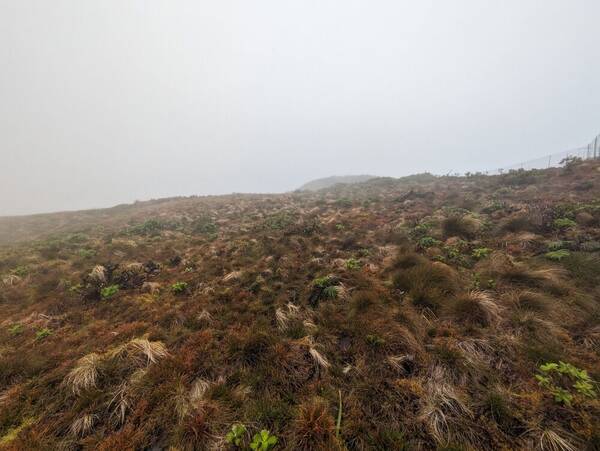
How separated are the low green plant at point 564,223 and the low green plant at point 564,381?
6.47m

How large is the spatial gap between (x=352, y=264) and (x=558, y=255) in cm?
520

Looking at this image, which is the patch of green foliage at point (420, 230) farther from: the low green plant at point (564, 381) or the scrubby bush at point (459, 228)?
the low green plant at point (564, 381)

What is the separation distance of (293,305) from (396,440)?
328cm

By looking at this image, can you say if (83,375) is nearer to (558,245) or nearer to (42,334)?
(42,334)

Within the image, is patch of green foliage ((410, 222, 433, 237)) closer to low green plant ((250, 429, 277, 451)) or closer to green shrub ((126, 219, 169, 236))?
low green plant ((250, 429, 277, 451))

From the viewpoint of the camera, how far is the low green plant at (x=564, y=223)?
7.42m

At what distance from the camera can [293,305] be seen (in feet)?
19.0

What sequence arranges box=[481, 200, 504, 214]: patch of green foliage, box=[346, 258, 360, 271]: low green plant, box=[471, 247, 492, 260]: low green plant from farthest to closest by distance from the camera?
1. box=[481, 200, 504, 214]: patch of green foliage
2. box=[346, 258, 360, 271]: low green plant
3. box=[471, 247, 492, 260]: low green plant

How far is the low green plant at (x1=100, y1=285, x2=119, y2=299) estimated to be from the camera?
7047mm

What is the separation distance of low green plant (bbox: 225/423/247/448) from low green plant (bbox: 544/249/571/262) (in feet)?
26.6

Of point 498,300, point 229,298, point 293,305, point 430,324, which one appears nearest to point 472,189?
point 498,300

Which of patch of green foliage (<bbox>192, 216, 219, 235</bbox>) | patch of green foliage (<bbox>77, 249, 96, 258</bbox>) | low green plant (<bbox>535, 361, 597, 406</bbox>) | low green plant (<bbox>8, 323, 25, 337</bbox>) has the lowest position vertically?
low green plant (<bbox>535, 361, 597, 406</bbox>)

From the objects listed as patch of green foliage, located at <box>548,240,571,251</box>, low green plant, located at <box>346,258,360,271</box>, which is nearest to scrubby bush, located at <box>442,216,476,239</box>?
patch of green foliage, located at <box>548,240,571,251</box>

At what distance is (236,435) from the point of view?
3.03 meters
